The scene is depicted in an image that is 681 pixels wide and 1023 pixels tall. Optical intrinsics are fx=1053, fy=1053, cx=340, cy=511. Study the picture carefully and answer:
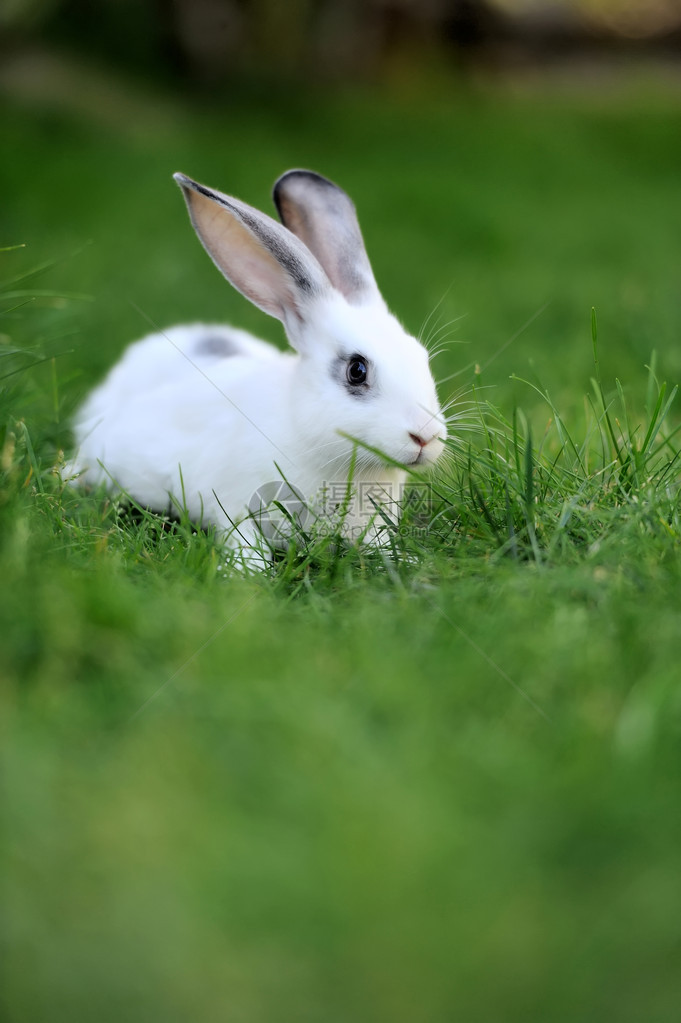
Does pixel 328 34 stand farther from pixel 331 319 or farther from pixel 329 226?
pixel 331 319

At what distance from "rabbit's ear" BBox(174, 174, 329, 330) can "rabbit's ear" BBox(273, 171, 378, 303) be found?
9.3 inches

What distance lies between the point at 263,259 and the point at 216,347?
0.72 metres

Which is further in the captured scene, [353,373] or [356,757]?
[353,373]

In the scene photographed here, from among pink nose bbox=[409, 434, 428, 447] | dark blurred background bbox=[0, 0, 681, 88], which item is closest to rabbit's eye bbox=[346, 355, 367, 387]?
pink nose bbox=[409, 434, 428, 447]

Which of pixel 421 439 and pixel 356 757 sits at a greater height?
pixel 421 439

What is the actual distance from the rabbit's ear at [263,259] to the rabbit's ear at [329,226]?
0.78 feet

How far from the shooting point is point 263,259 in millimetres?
3514

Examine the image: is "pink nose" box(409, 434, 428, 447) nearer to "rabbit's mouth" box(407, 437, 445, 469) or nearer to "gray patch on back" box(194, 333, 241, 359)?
"rabbit's mouth" box(407, 437, 445, 469)

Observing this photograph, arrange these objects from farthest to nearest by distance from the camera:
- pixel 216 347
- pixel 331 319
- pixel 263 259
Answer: pixel 216 347 → pixel 263 259 → pixel 331 319

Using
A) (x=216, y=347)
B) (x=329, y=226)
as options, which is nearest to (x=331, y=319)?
(x=329, y=226)

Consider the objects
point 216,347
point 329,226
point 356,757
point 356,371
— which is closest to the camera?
point 356,757

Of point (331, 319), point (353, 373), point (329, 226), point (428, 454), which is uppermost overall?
point (329, 226)

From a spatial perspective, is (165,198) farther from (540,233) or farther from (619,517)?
(619,517)

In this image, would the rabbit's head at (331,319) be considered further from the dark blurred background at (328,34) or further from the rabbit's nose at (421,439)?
the dark blurred background at (328,34)
